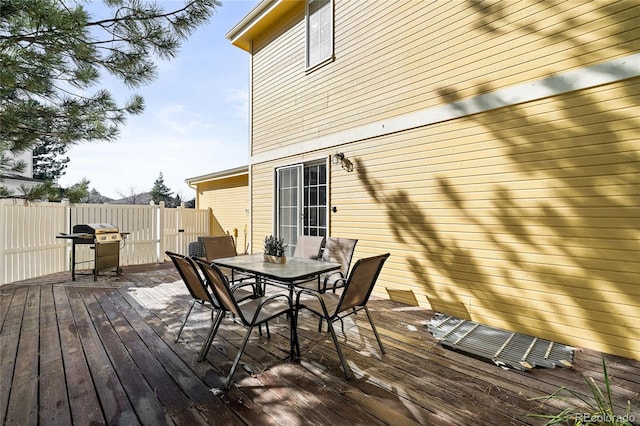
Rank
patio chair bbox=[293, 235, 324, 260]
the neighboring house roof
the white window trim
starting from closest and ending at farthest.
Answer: patio chair bbox=[293, 235, 324, 260], the white window trim, the neighboring house roof

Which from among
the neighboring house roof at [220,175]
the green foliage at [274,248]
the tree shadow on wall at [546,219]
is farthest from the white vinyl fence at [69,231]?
the tree shadow on wall at [546,219]

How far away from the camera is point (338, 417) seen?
1907mm

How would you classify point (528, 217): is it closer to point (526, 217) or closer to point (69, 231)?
point (526, 217)

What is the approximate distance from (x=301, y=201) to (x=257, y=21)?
4.21m

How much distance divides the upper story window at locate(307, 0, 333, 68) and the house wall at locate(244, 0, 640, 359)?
0.27 m

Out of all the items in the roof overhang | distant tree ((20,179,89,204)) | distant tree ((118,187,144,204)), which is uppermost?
the roof overhang

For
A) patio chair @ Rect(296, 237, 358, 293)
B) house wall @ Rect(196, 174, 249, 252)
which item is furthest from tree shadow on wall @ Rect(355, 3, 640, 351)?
house wall @ Rect(196, 174, 249, 252)

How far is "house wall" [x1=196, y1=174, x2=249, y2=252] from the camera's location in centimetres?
869

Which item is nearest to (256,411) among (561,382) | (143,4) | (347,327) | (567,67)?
(347,327)

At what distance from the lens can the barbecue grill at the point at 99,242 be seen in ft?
19.2

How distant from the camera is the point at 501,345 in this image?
9.80ft

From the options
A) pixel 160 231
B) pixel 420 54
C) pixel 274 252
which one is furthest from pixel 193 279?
pixel 160 231

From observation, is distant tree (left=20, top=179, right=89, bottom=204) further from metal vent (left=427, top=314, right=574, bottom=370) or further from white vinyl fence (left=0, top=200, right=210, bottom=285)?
metal vent (left=427, top=314, right=574, bottom=370)

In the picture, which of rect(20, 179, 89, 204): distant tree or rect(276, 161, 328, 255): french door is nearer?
rect(20, 179, 89, 204): distant tree
